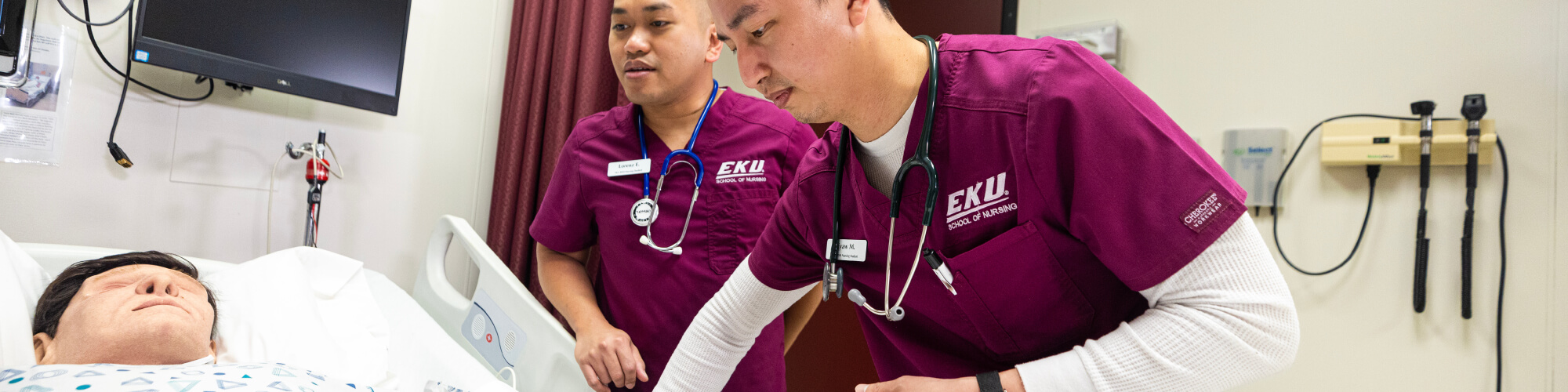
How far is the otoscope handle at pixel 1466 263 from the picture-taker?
185cm

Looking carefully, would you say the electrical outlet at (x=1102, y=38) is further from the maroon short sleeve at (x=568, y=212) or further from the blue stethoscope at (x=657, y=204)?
the maroon short sleeve at (x=568, y=212)

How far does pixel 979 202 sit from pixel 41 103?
1880 mm

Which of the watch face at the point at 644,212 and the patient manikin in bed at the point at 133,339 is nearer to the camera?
the patient manikin in bed at the point at 133,339

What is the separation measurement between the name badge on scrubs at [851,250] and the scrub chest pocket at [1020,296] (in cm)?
12

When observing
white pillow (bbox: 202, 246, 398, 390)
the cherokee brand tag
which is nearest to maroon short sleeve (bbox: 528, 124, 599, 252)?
white pillow (bbox: 202, 246, 398, 390)

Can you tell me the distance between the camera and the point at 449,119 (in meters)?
2.37

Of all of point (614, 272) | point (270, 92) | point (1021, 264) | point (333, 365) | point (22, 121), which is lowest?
point (333, 365)

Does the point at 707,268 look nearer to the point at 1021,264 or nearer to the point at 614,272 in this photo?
the point at 614,272

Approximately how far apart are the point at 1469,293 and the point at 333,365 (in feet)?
8.18

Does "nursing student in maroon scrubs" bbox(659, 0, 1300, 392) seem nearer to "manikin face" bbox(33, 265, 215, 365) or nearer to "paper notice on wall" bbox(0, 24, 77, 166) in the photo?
"manikin face" bbox(33, 265, 215, 365)

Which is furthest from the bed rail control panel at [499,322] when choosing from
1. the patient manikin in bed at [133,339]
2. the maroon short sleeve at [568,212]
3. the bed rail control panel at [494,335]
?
the patient manikin in bed at [133,339]

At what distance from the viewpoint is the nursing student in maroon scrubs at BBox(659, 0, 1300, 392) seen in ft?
2.38

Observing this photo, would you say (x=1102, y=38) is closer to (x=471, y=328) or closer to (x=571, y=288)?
(x=571, y=288)

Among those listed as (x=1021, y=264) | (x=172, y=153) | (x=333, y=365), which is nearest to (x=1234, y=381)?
(x=1021, y=264)
